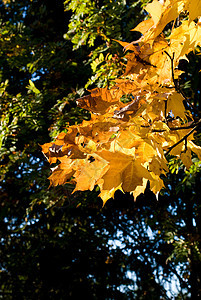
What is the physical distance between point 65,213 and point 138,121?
3912 millimetres

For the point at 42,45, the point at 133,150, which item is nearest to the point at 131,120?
the point at 133,150

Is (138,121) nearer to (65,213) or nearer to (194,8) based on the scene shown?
(194,8)

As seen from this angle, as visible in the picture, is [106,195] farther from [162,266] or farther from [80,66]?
[162,266]

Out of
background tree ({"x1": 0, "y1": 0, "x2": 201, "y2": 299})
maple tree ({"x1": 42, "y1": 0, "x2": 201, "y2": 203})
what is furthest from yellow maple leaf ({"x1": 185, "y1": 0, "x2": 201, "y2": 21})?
background tree ({"x1": 0, "y1": 0, "x2": 201, "y2": 299})

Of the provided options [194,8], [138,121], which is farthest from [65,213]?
[194,8]

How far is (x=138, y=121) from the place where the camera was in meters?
1.03

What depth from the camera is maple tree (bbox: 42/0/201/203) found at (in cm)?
89

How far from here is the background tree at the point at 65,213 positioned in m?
3.73

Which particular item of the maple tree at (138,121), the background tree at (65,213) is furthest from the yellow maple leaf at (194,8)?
the background tree at (65,213)

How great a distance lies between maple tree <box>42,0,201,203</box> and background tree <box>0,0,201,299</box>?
2.34 m

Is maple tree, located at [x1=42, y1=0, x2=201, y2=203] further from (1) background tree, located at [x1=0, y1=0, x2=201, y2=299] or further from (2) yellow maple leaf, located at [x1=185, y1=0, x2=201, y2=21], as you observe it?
(1) background tree, located at [x1=0, y1=0, x2=201, y2=299]

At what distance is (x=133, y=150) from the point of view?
0.95 meters

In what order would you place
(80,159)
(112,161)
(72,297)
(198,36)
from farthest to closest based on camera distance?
(72,297), (80,159), (198,36), (112,161)

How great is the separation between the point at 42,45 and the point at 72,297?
3788mm
